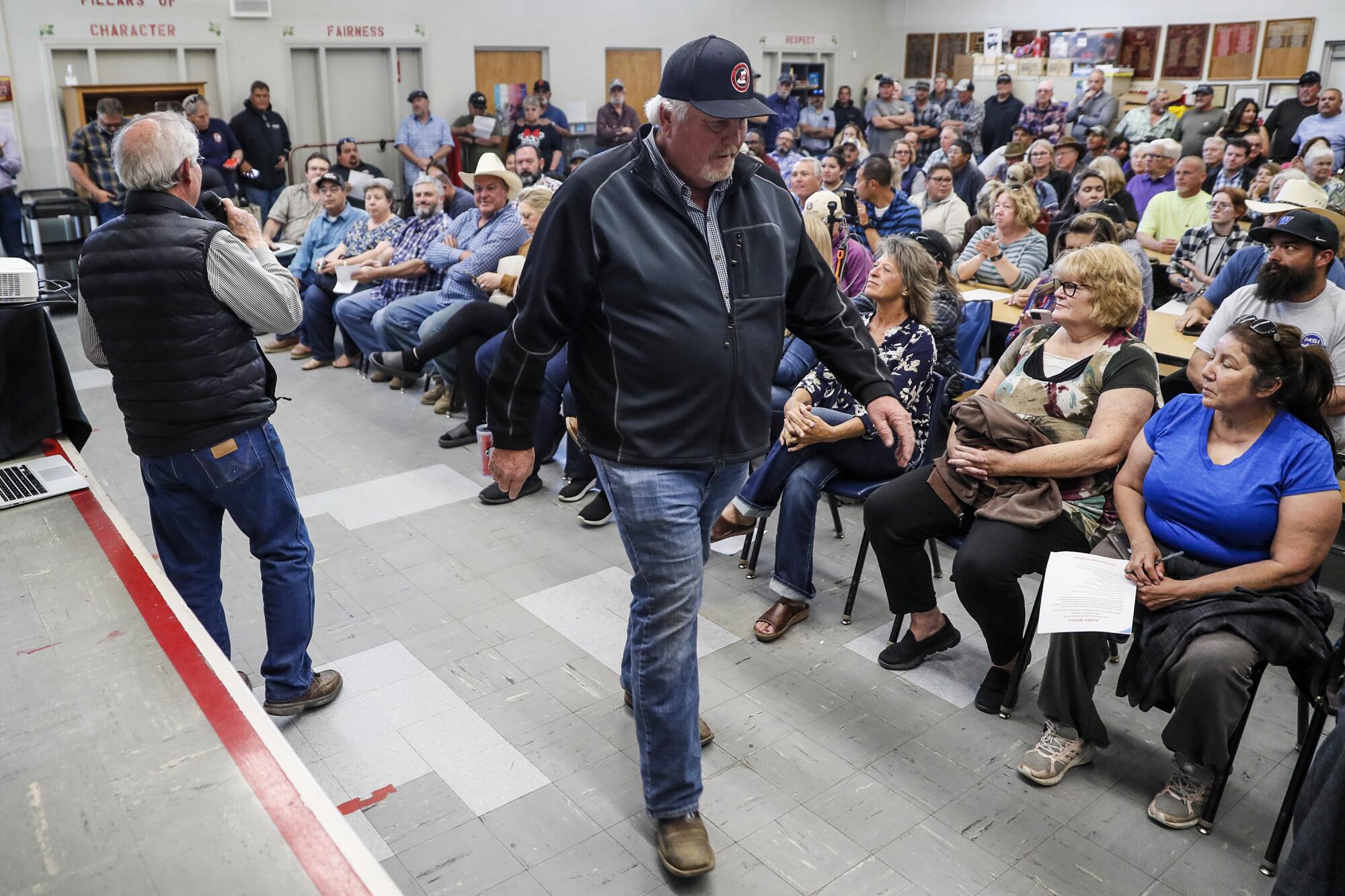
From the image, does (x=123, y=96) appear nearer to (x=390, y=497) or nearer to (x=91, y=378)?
(x=91, y=378)

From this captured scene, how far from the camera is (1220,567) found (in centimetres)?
271

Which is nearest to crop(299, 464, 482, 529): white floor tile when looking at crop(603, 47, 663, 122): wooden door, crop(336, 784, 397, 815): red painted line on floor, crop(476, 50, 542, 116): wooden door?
crop(336, 784, 397, 815): red painted line on floor

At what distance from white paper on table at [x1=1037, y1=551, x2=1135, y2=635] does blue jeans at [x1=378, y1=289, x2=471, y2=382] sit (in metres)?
3.72

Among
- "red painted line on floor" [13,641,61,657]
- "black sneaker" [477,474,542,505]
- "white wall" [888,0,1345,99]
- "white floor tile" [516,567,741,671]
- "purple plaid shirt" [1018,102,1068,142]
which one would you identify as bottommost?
"white floor tile" [516,567,741,671]

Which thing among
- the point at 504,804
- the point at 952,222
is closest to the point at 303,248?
the point at 952,222

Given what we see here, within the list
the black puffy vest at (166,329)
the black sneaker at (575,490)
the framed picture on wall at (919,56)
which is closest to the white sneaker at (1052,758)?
the black puffy vest at (166,329)

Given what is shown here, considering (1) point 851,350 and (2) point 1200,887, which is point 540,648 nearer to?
(1) point 851,350

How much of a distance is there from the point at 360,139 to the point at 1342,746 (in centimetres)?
1168

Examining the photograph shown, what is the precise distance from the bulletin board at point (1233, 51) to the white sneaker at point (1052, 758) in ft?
37.2

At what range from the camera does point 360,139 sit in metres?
11.9

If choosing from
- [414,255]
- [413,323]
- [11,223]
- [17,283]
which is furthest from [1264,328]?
[11,223]

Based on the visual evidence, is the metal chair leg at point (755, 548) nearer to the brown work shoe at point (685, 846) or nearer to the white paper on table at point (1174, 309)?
the brown work shoe at point (685, 846)

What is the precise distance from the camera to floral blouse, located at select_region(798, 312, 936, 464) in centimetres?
344

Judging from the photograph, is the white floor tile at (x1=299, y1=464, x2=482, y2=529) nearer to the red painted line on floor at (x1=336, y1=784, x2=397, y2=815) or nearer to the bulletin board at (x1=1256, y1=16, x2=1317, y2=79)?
the red painted line on floor at (x1=336, y1=784, x2=397, y2=815)
